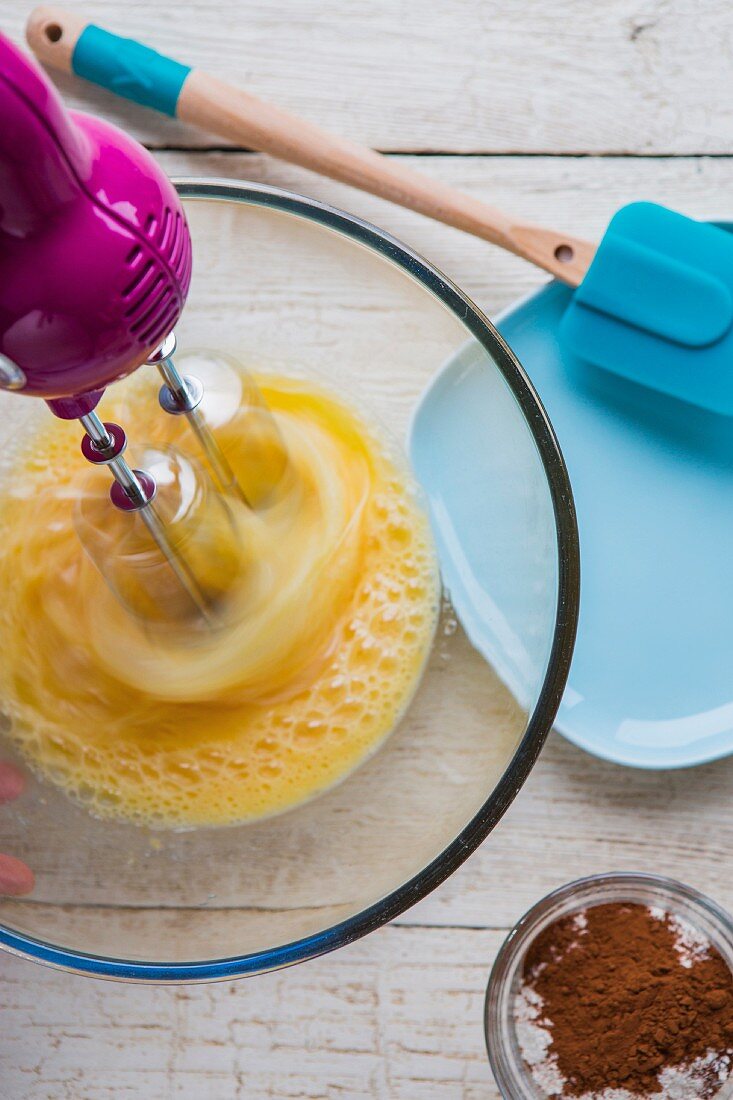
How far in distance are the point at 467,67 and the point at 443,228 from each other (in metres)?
0.11

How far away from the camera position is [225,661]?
1.70 ft

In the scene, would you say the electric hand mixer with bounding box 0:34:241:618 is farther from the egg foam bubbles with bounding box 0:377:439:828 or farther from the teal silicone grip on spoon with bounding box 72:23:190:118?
the teal silicone grip on spoon with bounding box 72:23:190:118

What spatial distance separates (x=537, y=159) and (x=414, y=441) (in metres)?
0.23

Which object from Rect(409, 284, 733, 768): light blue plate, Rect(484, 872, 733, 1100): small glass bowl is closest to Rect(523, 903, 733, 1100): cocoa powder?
Rect(484, 872, 733, 1100): small glass bowl

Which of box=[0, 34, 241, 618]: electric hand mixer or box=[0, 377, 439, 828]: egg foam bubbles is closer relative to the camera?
box=[0, 34, 241, 618]: electric hand mixer

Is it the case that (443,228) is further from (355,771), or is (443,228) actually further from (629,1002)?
(629,1002)

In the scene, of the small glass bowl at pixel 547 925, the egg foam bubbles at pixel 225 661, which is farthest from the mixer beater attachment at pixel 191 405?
the small glass bowl at pixel 547 925

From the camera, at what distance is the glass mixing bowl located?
19.3 inches

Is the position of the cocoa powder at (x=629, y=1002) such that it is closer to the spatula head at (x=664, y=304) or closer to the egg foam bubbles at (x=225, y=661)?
the egg foam bubbles at (x=225, y=661)

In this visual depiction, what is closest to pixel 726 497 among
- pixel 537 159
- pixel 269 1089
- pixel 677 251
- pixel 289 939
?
pixel 677 251

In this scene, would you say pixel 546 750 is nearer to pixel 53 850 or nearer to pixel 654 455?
pixel 654 455

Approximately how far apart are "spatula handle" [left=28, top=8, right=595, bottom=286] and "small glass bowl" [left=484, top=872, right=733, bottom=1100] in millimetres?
371

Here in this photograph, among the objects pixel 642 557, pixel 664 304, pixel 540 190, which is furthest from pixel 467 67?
pixel 642 557

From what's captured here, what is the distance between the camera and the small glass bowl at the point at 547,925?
1.93 feet
